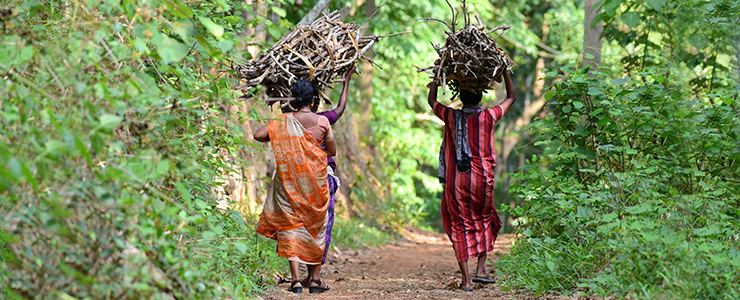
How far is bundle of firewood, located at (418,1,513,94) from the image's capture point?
5355mm

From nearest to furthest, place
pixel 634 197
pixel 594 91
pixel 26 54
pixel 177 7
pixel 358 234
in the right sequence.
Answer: pixel 26 54
pixel 177 7
pixel 634 197
pixel 594 91
pixel 358 234

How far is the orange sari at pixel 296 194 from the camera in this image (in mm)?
5160

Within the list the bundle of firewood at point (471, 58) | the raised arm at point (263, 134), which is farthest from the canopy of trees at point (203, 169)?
the bundle of firewood at point (471, 58)

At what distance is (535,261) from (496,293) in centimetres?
39

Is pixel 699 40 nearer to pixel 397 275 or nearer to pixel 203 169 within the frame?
pixel 397 275

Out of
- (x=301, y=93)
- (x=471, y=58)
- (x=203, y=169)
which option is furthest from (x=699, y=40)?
(x=203, y=169)

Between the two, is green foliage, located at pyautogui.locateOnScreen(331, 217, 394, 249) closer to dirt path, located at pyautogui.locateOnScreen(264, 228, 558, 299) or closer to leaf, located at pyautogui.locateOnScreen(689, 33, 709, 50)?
dirt path, located at pyautogui.locateOnScreen(264, 228, 558, 299)

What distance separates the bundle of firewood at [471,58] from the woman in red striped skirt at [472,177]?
0.13 meters

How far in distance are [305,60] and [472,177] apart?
1682 mm

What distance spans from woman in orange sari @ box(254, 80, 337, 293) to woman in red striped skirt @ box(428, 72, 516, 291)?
3.62 feet

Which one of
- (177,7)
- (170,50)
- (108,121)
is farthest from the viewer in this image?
(177,7)

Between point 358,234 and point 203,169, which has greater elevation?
point 203,169

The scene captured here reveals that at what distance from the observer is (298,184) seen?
5180 mm

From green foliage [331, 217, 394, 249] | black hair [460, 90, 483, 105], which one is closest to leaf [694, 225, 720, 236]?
black hair [460, 90, 483, 105]
